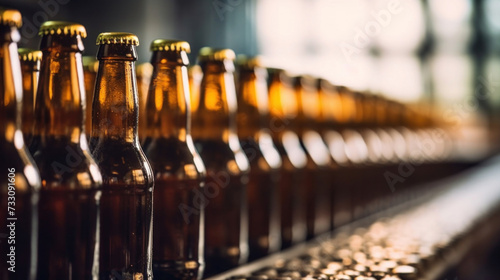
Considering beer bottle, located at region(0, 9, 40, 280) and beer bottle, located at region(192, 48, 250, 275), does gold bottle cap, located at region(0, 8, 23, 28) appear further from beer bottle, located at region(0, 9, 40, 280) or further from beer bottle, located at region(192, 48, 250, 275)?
beer bottle, located at region(192, 48, 250, 275)

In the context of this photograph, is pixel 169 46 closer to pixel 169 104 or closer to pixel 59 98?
pixel 169 104

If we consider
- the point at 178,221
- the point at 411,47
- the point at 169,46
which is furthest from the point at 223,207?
the point at 411,47

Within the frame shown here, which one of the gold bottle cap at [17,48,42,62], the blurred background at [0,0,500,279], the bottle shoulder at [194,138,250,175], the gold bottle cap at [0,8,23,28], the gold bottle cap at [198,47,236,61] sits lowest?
the bottle shoulder at [194,138,250,175]

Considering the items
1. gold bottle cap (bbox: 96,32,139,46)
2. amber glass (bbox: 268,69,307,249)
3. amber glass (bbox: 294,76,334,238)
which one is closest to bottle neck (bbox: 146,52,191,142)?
gold bottle cap (bbox: 96,32,139,46)

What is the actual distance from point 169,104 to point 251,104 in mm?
339

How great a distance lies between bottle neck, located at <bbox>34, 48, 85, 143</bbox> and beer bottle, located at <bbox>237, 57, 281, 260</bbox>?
48 cm

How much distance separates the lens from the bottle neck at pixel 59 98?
1.87 ft

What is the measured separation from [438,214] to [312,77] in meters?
0.53

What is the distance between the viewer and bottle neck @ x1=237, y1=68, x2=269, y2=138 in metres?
1.06

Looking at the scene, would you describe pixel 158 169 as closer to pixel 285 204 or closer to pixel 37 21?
pixel 285 204

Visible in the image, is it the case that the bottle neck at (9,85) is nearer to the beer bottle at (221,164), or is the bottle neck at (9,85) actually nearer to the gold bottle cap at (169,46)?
the gold bottle cap at (169,46)

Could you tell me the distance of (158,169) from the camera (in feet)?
2.37

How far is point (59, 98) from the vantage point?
0.57m

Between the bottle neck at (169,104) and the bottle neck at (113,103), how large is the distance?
0.33 feet
